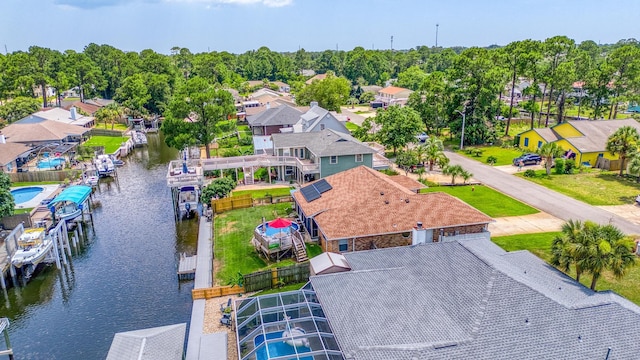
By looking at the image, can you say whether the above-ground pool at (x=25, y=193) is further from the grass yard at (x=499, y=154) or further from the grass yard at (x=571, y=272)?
the grass yard at (x=499, y=154)

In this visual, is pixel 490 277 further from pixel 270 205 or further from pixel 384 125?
pixel 384 125

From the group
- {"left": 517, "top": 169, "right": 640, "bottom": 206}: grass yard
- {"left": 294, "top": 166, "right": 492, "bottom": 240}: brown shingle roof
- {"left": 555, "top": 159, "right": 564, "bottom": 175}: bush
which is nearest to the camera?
{"left": 294, "top": 166, "right": 492, "bottom": 240}: brown shingle roof

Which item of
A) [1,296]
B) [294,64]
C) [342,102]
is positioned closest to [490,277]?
[1,296]

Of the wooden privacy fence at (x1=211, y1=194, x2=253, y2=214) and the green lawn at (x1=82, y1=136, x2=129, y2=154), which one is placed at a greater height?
the green lawn at (x1=82, y1=136, x2=129, y2=154)

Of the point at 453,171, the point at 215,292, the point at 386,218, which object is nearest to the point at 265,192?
the point at 386,218

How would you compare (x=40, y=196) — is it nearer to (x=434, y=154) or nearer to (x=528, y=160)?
(x=434, y=154)

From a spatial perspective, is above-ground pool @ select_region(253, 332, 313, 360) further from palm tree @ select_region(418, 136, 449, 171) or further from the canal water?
palm tree @ select_region(418, 136, 449, 171)

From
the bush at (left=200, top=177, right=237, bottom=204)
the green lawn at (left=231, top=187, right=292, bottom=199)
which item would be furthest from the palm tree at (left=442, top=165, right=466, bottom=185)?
the bush at (left=200, top=177, right=237, bottom=204)

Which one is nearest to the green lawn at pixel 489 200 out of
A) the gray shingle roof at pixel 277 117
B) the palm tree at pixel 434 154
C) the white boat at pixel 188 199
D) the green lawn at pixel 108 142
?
the palm tree at pixel 434 154
